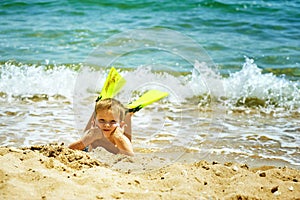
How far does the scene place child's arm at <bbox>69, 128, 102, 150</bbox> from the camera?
149 inches

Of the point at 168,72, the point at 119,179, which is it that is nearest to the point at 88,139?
the point at 119,179

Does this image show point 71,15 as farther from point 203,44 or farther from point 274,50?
point 274,50

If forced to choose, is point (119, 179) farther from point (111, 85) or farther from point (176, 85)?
point (176, 85)

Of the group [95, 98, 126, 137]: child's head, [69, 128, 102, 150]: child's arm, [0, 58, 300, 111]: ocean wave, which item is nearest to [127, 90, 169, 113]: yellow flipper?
[95, 98, 126, 137]: child's head

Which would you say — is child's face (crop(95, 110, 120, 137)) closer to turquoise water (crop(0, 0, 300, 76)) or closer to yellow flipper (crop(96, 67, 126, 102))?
yellow flipper (crop(96, 67, 126, 102))

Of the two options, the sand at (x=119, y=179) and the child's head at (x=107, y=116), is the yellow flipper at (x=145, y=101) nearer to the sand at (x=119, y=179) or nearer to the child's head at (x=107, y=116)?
the child's head at (x=107, y=116)

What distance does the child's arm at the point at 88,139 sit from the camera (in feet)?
12.4

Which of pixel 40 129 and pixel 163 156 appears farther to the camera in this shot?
pixel 40 129

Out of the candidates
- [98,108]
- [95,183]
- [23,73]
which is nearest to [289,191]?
[95,183]

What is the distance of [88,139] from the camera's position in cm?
383

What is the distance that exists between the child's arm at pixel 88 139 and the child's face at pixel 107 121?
0.07m

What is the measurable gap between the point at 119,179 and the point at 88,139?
794 millimetres

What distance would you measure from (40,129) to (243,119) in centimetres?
263

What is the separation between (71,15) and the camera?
11.3 meters
